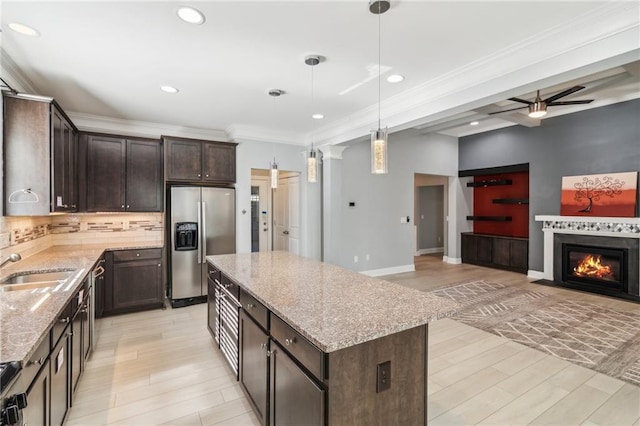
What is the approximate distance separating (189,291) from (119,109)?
2716 millimetres

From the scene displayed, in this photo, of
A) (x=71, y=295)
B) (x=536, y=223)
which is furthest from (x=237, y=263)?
(x=536, y=223)

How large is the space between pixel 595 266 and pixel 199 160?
268 inches

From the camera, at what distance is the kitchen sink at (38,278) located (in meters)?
2.49

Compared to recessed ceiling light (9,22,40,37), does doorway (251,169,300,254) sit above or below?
below

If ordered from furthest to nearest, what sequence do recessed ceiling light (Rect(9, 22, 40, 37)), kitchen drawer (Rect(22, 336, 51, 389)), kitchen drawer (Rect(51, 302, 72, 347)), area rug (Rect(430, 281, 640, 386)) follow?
area rug (Rect(430, 281, 640, 386)) < recessed ceiling light (Rect(9, 22, 40, 37)) < kitchen drawer (Rect(51, 302, 72, 347)) < kitchen drawer (Rect(22, 336, 51, 389))

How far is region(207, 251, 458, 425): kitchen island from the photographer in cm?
133

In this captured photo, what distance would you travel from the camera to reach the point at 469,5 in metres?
2.08

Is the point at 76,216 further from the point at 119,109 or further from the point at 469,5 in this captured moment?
the point at 469,5

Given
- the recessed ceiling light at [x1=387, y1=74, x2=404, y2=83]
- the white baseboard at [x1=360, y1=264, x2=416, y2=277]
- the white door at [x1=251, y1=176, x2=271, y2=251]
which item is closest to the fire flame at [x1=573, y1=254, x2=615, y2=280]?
the white baseboard at [x1=360, y1=264, x2=416, y2=277]

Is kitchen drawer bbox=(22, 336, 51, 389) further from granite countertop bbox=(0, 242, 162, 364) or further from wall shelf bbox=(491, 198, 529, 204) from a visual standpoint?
wall shelf bbox=(491, 198, 529, 204)

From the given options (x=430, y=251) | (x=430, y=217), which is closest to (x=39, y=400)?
(x=430, y=251)

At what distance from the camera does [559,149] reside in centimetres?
575

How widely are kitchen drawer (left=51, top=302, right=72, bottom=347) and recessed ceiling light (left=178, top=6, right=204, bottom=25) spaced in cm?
207

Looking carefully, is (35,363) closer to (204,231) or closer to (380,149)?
(380,149)
